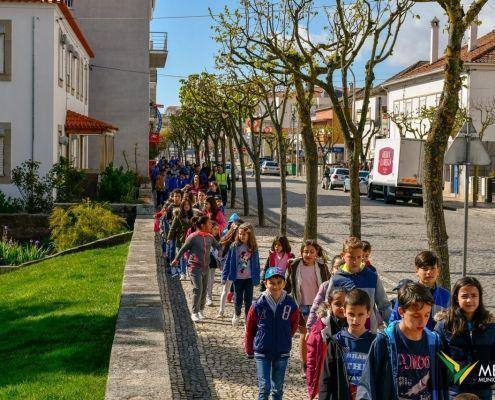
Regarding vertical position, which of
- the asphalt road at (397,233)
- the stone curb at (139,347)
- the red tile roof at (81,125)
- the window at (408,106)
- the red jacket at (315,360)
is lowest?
the asphalt road at (397,233)

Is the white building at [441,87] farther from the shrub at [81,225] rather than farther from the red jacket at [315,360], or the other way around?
the red jacket at [315,360]

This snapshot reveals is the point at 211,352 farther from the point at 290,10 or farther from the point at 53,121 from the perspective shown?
the point at 53,121

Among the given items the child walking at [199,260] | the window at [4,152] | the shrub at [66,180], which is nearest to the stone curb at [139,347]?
the child walking at [199,260]

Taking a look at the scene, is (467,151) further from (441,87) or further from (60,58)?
(441,87)

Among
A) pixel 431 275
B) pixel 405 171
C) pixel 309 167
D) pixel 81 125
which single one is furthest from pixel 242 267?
pixel 405 171

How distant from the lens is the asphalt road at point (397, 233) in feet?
60.6

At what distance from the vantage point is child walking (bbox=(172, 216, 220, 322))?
484 inches

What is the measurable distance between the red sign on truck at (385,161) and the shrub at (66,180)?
19223 millimetres

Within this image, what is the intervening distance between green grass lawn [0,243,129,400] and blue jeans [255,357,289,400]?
1.32 metres

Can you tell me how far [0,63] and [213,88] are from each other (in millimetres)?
11271

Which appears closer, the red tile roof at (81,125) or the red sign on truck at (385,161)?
the red tile roof at (81,125)

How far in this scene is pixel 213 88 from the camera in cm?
3644

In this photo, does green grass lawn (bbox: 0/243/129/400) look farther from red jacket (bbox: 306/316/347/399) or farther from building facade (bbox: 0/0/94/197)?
building facade (bbox: 0/0/94/197)

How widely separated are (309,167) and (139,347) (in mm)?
12193
